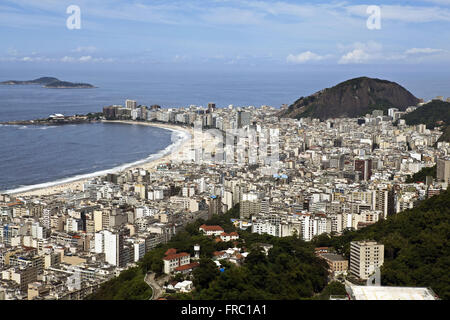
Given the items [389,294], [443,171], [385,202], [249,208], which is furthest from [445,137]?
[389,294]

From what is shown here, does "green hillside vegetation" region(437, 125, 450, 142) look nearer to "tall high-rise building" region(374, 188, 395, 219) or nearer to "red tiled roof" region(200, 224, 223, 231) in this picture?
"tall high-rise building" region(374, 188, 395, 219)

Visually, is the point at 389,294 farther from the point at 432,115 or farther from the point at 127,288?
the point at 432,115

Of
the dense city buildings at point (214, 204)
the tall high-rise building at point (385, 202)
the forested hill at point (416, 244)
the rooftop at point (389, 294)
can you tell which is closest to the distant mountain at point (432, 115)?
the dense city buildings at point (214, 204)

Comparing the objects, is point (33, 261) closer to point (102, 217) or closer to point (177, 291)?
point (102, 217)

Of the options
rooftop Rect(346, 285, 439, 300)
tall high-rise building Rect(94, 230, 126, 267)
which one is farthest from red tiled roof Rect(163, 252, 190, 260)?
rooftop Rect(346, 285, 439, 300)

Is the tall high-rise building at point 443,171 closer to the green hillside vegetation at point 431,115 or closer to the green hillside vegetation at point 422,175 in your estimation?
the green hillside vegetation at point 422,175
